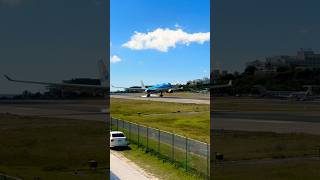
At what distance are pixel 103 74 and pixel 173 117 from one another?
4243 cm

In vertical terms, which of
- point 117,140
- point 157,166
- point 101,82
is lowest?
point 157,166

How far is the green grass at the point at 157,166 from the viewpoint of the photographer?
22578mm

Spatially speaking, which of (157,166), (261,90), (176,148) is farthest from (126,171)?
(261,90)

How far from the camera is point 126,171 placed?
77.5 feet

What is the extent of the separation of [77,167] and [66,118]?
2240 mm

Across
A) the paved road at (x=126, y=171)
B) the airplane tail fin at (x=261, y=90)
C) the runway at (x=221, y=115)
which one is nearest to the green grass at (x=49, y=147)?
the runway at (x=221, y=115)

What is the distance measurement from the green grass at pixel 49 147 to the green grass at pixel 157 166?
Answer: 7403 millimetres

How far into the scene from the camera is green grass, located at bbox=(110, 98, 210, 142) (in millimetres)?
43344

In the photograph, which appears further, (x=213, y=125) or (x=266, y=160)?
(x=266, y=160)

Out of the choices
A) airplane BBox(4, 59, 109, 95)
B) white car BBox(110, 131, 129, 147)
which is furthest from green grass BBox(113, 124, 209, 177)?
airplane BBox(4, 59, 109, 95)

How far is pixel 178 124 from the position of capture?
48.6 metres

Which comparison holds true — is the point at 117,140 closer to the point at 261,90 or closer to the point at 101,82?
the point at 261,90

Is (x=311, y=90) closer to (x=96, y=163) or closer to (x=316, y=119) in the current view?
(x=316, y=119)

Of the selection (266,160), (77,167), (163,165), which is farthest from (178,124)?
(77,167)
